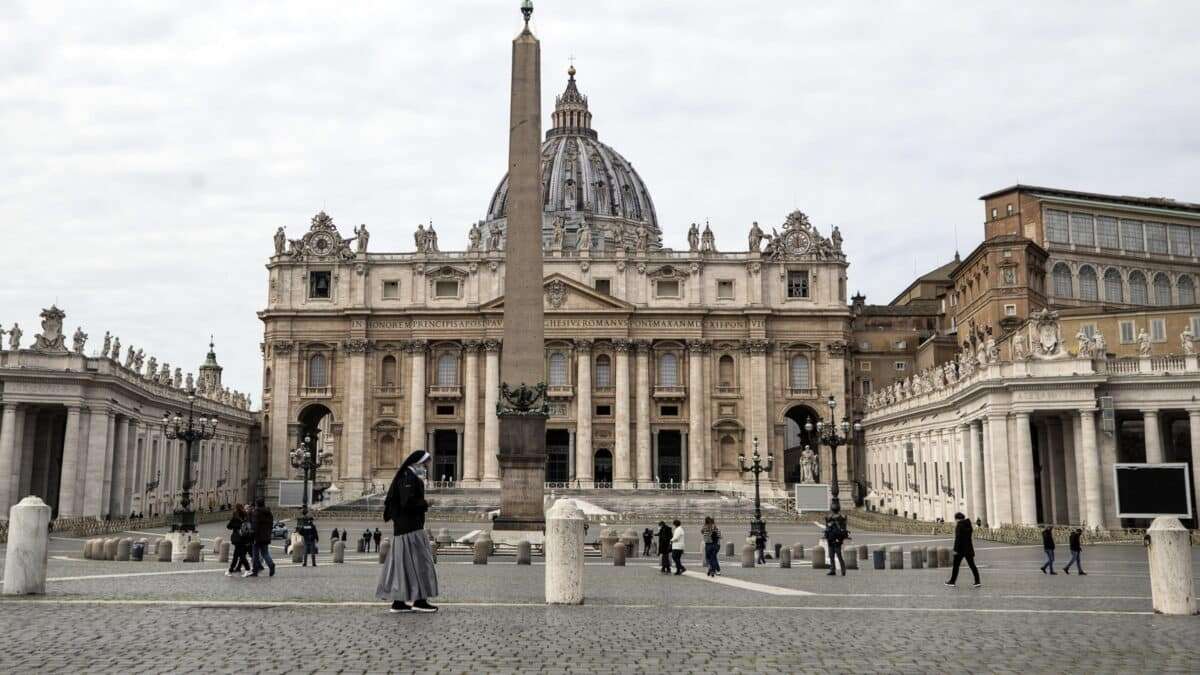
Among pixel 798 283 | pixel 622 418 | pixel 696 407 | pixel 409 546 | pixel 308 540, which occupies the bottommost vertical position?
pixel 308 540

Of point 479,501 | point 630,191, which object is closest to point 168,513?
point 479,501

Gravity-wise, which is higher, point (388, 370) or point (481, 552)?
point (388, 370)

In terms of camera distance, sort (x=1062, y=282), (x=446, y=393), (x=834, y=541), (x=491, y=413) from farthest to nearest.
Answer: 1. (x=446, y=393)
2. (x=491, y=413)
3. (x=1062, y=282)
4. (x=834, y=541)

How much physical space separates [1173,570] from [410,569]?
31.3ft

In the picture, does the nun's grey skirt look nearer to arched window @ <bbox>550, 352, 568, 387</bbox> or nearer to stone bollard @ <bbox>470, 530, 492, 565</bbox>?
stone bollard @ <bbox>470, 530, 492, 565</bbox>

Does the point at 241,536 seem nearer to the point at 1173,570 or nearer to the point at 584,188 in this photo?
the point at 1173,570

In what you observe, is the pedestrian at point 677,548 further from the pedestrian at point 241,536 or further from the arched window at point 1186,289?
the arched window at point 1186,289

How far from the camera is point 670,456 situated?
81.4 metres

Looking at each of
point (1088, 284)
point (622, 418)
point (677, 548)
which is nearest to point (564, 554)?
point (677, 548)

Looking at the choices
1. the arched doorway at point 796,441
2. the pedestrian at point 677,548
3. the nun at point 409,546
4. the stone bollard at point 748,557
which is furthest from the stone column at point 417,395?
the nun at point 409,546

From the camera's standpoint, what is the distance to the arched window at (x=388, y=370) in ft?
266

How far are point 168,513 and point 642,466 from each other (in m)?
31.7

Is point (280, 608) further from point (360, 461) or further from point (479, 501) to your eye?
point (360, 461)

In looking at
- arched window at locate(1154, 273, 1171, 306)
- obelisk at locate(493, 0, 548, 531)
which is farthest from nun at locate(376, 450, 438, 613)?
arched window at locate(1154, 273, 1171, 306)
